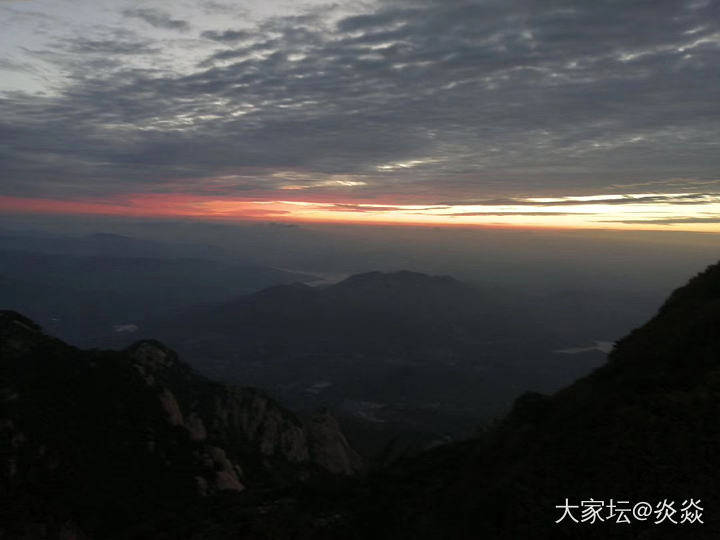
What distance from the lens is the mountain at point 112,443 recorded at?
96.4 ft

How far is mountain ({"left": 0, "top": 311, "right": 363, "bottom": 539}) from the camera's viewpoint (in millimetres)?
29391

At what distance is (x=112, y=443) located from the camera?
38.4 m

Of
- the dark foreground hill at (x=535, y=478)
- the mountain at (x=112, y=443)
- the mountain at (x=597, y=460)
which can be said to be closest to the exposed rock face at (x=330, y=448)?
the mountain at (x=112, y=443)

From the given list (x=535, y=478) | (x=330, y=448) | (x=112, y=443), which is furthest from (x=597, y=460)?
(x=330, y=448)

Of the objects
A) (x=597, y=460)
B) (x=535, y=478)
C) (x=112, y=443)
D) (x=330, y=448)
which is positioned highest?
(x=597, y=460)

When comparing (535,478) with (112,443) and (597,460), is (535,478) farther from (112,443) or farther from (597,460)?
(112,443)

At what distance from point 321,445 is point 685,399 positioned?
66829 mm

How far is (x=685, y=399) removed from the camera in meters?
15.2

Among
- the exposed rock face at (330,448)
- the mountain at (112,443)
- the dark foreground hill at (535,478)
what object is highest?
the dark foreground hill at (535,478)

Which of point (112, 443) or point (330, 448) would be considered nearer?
point (112, 443)

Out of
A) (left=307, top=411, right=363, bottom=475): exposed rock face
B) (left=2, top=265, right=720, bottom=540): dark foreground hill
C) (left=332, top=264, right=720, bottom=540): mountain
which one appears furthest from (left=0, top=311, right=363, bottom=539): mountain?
Answer: (left=332, top=264, right=720, bottom=540): mountain

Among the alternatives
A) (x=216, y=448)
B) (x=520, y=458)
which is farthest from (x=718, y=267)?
(x=216, y=448)

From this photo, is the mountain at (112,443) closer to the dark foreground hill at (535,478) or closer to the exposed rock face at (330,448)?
the dark foreground hill at (535,478)

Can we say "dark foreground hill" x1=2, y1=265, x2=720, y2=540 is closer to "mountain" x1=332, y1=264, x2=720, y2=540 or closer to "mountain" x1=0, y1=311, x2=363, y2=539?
"mountain" x1=332, y1=264, x2=720, y2=540
